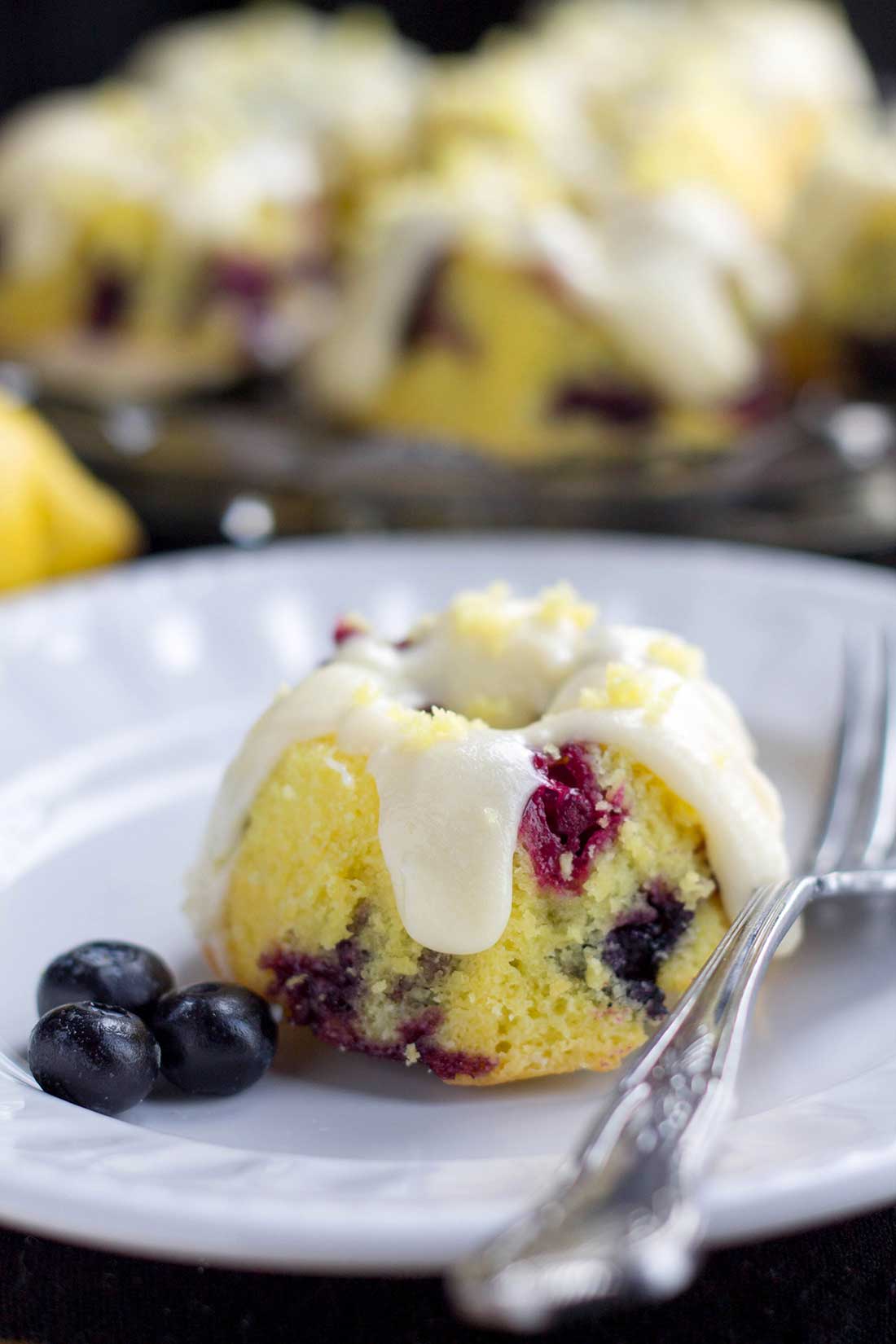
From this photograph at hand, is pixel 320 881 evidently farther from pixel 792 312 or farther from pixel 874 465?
pixel 792 312

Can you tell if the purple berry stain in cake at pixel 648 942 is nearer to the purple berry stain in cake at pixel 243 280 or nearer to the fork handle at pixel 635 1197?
the fork handle at pixel 635 1197

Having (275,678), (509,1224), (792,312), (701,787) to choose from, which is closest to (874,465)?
(792,312)

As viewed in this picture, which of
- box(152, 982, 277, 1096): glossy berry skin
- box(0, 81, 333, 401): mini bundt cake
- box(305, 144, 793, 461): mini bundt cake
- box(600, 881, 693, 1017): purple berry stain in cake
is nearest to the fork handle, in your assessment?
box(600, 881, 693, 1017): purple berry stain in cake

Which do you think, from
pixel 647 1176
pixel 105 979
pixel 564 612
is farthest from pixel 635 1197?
pixel 564 612

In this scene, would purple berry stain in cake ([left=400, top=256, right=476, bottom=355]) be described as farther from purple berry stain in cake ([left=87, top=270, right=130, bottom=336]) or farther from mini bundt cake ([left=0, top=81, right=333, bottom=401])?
purple berry stain in cake ([left=87, top=270, right=130, bottom=336])

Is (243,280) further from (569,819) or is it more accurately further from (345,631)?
(569,819)
